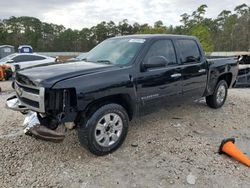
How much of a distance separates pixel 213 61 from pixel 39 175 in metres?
4.38

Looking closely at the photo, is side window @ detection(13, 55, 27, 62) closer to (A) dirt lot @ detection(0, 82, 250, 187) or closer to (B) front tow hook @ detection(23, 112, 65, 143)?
(A) dirt lot @ detection(0, 82, 250, 187)

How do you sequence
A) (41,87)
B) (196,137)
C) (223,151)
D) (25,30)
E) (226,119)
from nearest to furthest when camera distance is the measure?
(41,87)
(223,151)
(196,137)
(226,119)
(25,30)

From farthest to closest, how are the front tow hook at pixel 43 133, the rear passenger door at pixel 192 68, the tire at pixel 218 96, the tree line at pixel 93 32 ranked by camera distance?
the tree line at pixel 93 32, the tire at pixel 218 96, the rear passenger door at pixel 192 68, the front tow hook at pixel 43 133

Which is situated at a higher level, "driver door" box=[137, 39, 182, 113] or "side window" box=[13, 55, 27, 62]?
"driver door" box=[137, 39, 182, 113]

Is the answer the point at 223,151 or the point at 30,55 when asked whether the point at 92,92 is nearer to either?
the point at 223,151

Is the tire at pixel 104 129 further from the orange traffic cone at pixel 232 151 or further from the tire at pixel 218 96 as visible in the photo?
the tire at pixel 218 96

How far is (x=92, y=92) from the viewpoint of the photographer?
133 inches

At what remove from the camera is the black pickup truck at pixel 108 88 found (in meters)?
3.29

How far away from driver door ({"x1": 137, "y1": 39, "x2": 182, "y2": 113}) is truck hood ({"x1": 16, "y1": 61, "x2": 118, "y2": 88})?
1.96 ft

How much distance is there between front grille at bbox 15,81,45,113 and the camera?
10.6 feet

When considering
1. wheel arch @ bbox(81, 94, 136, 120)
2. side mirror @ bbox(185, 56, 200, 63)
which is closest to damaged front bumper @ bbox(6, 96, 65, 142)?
wheel arch @ bbox(81, 94, 136, 120)

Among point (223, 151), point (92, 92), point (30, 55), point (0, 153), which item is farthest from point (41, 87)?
point (30, 55)

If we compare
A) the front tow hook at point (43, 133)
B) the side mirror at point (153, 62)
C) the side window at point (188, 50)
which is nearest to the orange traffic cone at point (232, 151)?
the side mirror at point (153, 62)

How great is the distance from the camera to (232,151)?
3781mm
